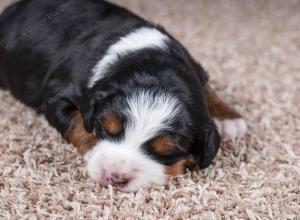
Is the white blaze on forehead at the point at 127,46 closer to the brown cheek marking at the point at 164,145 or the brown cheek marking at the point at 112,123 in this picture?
the brown cheek marking at the point at 112,123

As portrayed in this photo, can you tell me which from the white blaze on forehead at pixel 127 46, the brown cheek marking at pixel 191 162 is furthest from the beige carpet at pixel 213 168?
the white blaze on forehead at pixel 127 46

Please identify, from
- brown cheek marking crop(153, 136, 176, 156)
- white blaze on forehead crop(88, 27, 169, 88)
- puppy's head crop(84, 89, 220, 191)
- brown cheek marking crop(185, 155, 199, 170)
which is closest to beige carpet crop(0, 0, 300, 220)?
brown cheek marking crop(185, 155, 199, 170)

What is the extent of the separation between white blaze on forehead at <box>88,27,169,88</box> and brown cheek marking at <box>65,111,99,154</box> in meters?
0.34

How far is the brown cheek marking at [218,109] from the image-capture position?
4.67 meters

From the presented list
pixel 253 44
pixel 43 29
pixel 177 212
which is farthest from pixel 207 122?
pixel 253 44

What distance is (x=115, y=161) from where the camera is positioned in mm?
3391

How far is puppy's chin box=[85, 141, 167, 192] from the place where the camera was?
3.40 meters

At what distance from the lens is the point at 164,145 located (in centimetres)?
345

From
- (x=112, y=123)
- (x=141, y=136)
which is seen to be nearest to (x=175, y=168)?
(x=141, y=136)

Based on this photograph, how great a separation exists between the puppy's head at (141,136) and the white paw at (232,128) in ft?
3.00

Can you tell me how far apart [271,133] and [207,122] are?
1.24m

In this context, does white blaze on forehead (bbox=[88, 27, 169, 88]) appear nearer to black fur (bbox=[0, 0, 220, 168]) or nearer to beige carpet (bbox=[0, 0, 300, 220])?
black fur (bbox=[0, 0, 220, 168])

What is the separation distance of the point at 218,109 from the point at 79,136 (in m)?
1.36

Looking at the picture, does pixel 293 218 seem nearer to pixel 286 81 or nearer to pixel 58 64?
pixel 58 64
